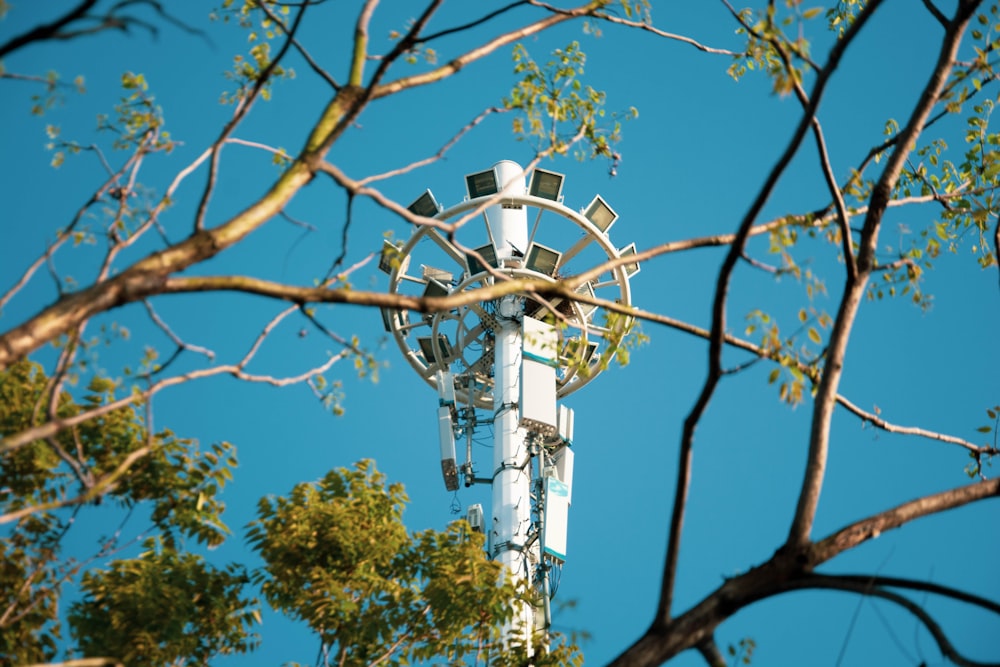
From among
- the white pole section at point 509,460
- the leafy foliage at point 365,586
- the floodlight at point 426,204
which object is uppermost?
the floodlight at point 426,204

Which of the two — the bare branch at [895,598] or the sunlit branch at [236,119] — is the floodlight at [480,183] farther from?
the bare branch at [895,598]

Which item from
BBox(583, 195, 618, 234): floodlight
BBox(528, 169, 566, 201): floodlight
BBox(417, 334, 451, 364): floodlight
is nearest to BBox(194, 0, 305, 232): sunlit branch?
BBox(528, 169, 566, 201): floodlight

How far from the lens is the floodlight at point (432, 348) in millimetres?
26219

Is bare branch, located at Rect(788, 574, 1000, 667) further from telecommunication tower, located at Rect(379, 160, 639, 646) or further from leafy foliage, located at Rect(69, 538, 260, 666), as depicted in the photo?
telecommunication tower, located at Rect(379, 160, 639, 646)

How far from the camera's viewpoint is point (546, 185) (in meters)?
22.0

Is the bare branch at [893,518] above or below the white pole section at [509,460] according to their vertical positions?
below

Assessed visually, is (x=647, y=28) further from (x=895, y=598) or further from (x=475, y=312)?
(x=475, y=312)

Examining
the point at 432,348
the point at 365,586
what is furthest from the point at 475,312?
the point at 365,586

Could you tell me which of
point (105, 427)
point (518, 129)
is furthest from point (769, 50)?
point (105, 427)

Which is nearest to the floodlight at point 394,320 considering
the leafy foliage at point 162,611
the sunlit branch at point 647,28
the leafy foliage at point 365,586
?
the leafy foliage at point 365,586

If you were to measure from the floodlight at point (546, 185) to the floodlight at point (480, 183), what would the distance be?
165 cm

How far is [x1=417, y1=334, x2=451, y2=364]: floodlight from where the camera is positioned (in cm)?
2622

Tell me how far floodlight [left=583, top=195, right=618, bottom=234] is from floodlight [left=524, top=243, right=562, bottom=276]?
121cm

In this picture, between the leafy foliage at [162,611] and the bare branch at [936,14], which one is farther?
the leafy foliage at [162,611]
